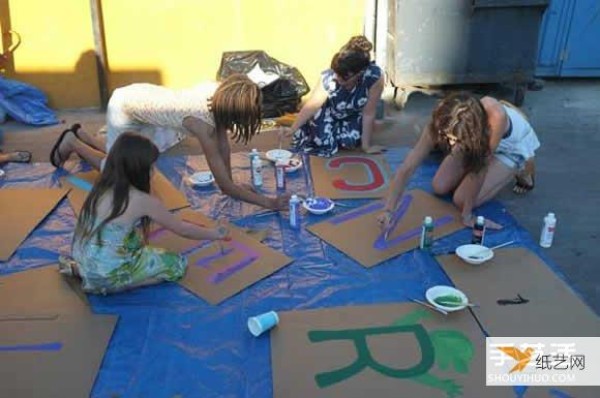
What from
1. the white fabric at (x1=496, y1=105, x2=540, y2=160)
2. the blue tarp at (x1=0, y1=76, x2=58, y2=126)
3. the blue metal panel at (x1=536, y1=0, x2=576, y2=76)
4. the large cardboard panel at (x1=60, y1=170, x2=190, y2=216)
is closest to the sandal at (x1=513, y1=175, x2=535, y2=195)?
the white fabric at (x1=496, y1=105, x2=540, y2=160)

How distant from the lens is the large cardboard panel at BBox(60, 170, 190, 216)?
318 centimetres

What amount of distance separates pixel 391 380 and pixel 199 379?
0.68 meters

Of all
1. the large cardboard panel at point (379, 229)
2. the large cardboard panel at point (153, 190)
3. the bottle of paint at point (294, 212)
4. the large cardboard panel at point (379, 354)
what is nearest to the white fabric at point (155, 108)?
the large cardboard panel at point (153, 190)

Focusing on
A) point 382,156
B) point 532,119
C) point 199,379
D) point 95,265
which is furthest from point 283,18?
point 199,379

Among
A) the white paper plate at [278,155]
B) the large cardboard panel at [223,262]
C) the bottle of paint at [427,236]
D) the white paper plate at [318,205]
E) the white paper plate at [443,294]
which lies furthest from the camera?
the white paper plate at [278,155]

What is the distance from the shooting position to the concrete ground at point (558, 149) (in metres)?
3.00

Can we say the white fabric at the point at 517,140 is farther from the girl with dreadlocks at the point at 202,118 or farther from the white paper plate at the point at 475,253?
the girl with dreadlocks at the point at 202,118

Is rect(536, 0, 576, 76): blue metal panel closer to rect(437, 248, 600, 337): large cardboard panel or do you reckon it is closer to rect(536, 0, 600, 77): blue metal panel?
rect(536, 0, 600, 77): blue metal panel

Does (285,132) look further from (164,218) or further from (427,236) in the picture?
(164,218)

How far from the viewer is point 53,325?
7.42 feet

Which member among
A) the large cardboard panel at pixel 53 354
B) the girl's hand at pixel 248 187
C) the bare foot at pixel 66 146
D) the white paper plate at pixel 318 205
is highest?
the bare foot at pixel 66 146

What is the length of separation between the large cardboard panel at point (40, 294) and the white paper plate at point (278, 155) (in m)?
1.58

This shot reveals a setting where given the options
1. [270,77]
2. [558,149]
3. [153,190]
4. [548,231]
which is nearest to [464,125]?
[548,231]

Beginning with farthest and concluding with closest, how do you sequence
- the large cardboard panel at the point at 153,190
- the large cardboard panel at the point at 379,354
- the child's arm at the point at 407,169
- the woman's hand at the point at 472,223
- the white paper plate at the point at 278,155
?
1. the white paper plate at the point at 278,155
2. the large cardboard panel at the point at 153,190
3. the woman's hand at the point at 472,223
4. the child's arm at the point at 407,169
5. the large cardboard panel at the point at 379,354
